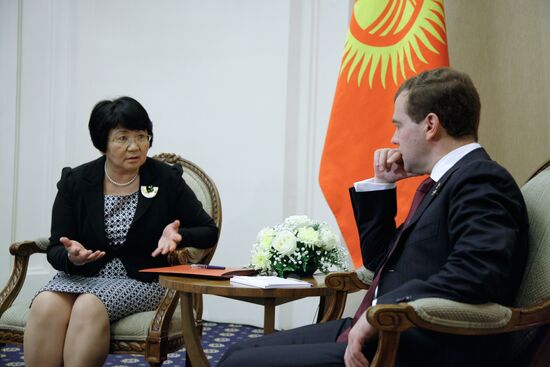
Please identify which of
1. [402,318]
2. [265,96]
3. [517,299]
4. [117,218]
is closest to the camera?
[402,318]

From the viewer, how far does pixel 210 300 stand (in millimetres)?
4859

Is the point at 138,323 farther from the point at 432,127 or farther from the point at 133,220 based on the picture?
the point at 432,127

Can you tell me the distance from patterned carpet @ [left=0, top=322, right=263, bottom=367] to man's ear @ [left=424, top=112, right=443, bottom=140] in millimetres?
2280

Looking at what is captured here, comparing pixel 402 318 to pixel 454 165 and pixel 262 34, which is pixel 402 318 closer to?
pixel 454 165

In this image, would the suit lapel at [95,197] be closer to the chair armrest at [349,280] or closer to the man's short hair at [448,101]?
the chair armrest at [349,280]

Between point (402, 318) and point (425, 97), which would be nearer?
point (402, 318)

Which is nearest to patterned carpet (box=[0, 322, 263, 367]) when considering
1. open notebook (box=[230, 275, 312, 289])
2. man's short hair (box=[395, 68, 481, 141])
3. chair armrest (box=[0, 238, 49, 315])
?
chair armrest (box=[0, 238, 49, 315])

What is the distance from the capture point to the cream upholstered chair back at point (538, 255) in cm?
166

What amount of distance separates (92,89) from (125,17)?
0.62 meters

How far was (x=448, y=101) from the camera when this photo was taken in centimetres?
178

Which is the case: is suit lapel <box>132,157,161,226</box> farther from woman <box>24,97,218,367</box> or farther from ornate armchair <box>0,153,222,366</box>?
ornate armchair <box>0,153,222,366</box>

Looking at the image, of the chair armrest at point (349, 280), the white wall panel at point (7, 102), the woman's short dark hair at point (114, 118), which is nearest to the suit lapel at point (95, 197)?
the woman's short dark hair at point (114, 118)

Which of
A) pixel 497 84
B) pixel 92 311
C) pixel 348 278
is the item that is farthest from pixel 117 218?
pixel 497 84

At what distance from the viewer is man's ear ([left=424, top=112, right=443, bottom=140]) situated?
178 cm
